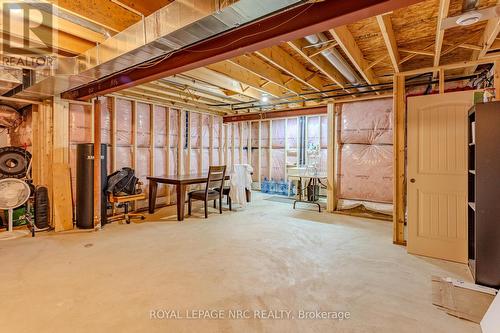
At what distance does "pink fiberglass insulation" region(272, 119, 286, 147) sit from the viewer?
25.1ft

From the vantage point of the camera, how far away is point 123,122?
203 inches

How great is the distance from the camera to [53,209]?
409 centimetres

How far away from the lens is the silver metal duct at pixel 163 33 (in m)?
1.64

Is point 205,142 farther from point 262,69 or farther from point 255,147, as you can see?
point 262,69

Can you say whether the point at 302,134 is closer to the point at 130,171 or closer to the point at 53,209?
the point at 130,171

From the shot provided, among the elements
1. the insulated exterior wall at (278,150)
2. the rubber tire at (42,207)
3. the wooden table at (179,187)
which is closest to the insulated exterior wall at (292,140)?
the insulated exterior wall at (278,150)

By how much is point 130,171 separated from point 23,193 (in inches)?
58.5

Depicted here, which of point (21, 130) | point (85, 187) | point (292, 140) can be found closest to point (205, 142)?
point (292, 140)

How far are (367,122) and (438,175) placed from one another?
7.30 ft

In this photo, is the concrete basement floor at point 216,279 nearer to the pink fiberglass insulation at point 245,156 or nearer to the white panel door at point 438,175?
the white panel door at point 438,175

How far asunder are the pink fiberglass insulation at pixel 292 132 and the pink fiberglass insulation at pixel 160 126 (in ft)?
11.5

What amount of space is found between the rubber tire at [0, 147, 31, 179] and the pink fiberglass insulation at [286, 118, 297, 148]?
591 cm

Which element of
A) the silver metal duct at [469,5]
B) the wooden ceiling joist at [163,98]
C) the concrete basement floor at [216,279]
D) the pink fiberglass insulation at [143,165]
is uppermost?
the wooden ceiling joist at [163,98]

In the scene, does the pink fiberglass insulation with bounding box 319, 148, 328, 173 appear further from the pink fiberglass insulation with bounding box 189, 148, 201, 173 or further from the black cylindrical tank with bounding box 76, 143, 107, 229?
the black cylindrical tank with bounding box 76, 143, 107, 229
